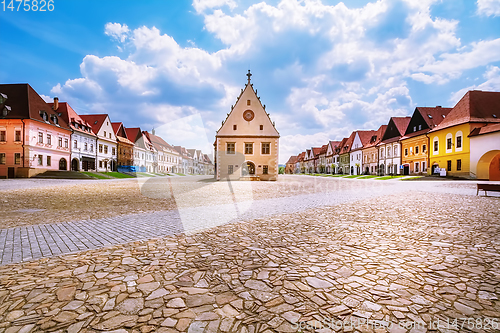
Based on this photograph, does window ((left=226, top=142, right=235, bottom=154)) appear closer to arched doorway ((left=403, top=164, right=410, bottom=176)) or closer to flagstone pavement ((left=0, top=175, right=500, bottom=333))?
flagstone pavement ((left=0, top=175, right=500, bottom=333))

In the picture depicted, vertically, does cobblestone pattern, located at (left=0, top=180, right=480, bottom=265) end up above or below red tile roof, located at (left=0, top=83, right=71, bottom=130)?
below

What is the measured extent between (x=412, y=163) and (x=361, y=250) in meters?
46.4

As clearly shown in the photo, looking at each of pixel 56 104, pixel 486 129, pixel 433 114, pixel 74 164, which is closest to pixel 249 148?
pixel 486 129

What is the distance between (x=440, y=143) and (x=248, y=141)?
27604mm

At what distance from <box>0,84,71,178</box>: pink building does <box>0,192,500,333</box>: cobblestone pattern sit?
135ft

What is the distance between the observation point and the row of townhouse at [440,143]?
1117 inches

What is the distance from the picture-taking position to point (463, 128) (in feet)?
101

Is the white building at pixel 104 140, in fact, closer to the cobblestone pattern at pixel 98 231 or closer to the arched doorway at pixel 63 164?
the arched doorway at pixel 63 164

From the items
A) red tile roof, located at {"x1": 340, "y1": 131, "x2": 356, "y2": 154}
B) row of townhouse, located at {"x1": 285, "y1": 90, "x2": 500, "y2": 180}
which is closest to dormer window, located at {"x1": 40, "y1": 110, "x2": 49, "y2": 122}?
row of townhouse, located at {"x1": 285, "y1": 90, "x2": 500, "y2": 180}

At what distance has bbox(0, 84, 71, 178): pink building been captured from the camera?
111 ft

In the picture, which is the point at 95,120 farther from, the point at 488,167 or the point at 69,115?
the point at 488,167

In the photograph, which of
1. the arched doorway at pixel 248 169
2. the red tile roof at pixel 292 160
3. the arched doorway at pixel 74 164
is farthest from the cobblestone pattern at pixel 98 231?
the red tile roof at pixel 292 160

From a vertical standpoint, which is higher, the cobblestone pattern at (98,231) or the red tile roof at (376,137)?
Answer: the red tile roof at (376,137)

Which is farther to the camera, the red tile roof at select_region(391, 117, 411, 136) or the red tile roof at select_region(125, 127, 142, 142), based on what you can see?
the red tile roof at select_region(125, 127, 142, 142)
